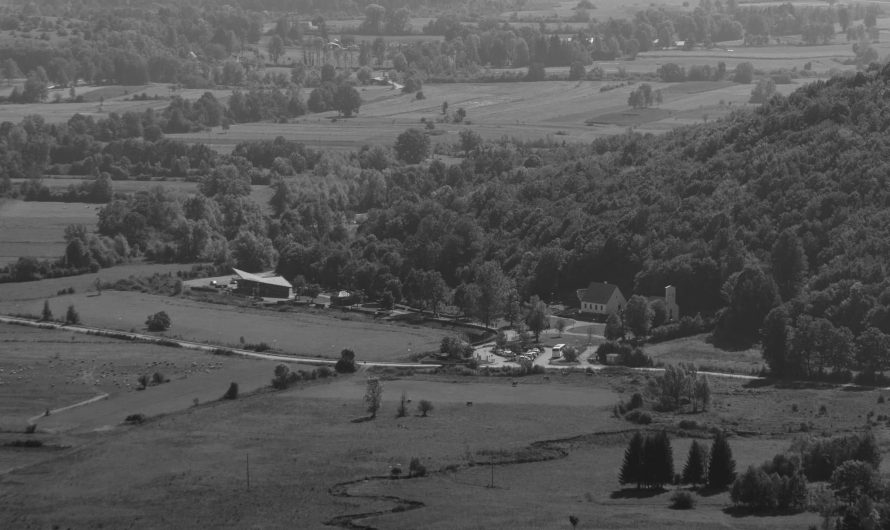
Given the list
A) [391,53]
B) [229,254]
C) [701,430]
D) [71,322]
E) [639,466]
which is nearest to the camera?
[639,466]

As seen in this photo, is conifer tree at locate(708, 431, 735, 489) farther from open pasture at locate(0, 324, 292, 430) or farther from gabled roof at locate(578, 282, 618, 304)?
gabled roof at locate(578, 282, 618, 304)

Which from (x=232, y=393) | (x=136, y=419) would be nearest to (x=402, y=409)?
(x=232, y=393)

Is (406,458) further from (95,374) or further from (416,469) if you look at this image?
(95,374)

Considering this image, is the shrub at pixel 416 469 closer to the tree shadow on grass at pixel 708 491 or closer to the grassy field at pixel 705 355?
the tree shadow on grass at pixel 708 491

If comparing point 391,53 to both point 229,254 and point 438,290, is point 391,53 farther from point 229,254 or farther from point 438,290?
point 438,290

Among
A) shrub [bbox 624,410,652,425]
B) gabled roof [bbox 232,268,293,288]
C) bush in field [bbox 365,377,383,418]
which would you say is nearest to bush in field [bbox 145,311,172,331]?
gabled roof [bbox 232,268,293,288]

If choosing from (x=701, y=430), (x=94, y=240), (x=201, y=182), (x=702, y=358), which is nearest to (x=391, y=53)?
(x=201, y=182)
